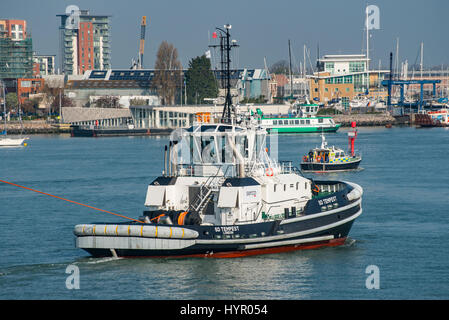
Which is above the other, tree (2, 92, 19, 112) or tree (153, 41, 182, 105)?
tree (153, 41, 182, 105)

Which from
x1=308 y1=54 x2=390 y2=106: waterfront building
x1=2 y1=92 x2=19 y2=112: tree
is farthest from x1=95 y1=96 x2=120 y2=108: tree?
x1=308 y1=54 x2=390 y2=106: waterfront building

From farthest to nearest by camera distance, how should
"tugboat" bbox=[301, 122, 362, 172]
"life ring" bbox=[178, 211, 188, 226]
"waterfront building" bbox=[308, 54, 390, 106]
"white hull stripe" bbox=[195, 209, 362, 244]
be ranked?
"waterfront building" bbox=[308, 54, 390, 106] → "tugboat" bbox=[301, 122, 362, 172] → "life ring" bbox=[178, 211, 188, 226] → "white hull stripe" bbox=[195, 209, 362, 244]

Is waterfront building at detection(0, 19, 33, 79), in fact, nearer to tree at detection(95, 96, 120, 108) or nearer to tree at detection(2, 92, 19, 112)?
tree at detection(2, 92, 19, 112)

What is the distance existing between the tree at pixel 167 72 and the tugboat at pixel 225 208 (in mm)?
103510

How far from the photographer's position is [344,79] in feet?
Answer: 510

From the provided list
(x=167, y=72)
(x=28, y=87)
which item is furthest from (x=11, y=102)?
(x=167, y=72)

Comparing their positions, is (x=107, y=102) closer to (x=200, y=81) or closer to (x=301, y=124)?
(x=200, y=81)

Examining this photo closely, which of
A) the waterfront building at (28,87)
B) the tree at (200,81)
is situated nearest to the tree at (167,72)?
the tree at (200,81)

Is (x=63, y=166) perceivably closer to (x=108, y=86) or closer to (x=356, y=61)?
(x=108, y=86)

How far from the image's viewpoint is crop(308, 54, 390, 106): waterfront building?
152750mm

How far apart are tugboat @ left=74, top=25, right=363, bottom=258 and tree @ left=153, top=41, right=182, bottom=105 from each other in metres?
104

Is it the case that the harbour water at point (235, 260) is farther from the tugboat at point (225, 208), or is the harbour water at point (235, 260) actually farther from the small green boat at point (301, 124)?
the small green boat at point (301, 124)
